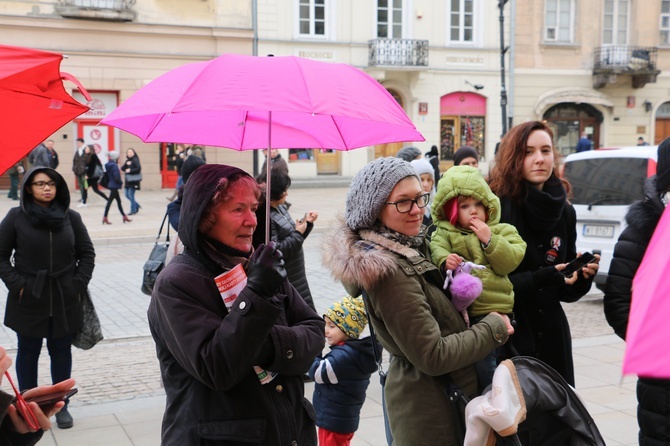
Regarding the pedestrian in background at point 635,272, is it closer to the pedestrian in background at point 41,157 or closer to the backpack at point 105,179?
the backpack at point 105,179

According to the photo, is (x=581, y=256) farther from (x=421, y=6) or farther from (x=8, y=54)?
(x=421, y=6)

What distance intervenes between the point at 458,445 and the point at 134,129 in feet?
6.36

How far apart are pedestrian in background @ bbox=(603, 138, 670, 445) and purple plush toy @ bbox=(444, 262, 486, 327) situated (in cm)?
72

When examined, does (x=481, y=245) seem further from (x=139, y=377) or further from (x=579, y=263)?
(x=139, y=377)

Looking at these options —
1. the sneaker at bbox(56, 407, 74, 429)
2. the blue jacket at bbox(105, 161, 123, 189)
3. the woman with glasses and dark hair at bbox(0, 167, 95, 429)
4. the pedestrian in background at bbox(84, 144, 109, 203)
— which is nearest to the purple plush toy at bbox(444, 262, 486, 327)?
the woman with glasses and dark hair at bbox(0, 167, 95, 429)

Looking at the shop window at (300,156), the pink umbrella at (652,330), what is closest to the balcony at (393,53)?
the shop window at (300,156)

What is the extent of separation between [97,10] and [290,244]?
22553mm

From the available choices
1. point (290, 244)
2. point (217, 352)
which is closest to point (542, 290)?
point (217, 352)

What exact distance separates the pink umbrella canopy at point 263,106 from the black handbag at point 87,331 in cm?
270

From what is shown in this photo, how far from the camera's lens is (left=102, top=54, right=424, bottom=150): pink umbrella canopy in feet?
9.13

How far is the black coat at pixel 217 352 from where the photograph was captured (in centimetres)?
245

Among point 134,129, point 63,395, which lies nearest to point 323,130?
point 134,129

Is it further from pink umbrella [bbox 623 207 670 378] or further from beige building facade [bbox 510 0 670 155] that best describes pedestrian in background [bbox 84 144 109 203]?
pink umbrella [bbox 623 207 670 378]

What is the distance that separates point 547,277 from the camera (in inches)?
147
